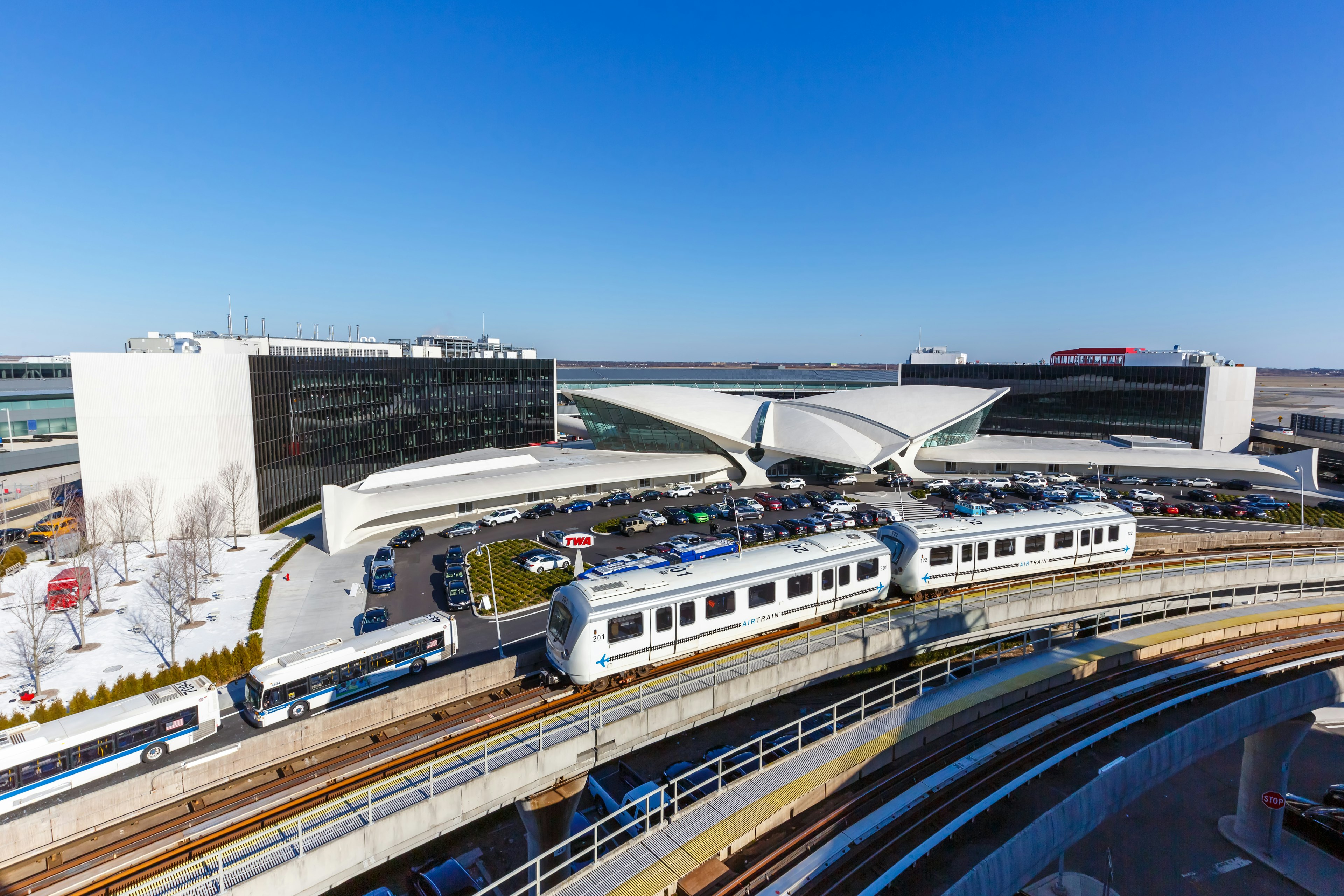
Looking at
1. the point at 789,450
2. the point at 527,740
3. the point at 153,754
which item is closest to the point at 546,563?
the point at 153,754

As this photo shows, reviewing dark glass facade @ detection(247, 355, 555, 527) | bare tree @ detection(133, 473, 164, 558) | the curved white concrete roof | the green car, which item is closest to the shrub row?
bare tree @ detection(133, 473, 164, 558)

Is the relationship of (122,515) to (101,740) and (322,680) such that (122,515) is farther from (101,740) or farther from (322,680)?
(322,680)

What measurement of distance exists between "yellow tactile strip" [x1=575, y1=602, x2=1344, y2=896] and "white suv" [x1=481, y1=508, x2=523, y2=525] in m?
30.9

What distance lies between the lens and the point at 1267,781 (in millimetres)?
21609

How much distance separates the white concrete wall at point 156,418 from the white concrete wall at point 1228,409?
8856cm

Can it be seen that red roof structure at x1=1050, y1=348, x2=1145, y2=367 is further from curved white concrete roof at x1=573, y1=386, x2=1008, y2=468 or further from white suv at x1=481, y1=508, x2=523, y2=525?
white suv at x1=481, y1=508, x2=523, y2=525

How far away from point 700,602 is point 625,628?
250 cm

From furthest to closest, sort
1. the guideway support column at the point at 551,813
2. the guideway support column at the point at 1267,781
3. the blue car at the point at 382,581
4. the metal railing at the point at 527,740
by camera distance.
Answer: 1. the blue car at the point at 382,581
2. the guideway support column at the point at 1267,781
3. the guideway support column at the point at 551,813
4. the metal railing at the point at 527,740

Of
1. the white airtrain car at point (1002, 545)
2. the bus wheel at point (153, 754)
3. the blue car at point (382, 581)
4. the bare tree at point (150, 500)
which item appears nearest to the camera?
the bus wheel at point (153, 754)

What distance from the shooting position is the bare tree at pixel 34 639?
2225cm

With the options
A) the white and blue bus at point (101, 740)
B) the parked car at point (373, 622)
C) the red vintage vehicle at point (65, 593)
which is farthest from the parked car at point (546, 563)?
the red vintage vehicle at point (65, 593)

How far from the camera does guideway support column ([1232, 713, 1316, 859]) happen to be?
70.2 ft

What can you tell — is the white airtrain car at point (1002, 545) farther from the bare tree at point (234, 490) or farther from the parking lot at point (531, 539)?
the bare tree at point (234, 490)

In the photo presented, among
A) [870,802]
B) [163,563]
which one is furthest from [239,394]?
[870,802]
